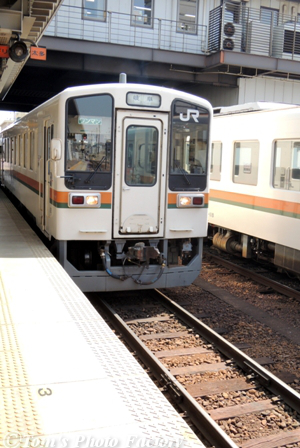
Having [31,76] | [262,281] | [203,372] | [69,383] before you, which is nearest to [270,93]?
[31,76]

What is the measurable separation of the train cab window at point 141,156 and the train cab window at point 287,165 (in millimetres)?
2909

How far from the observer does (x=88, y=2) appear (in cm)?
1631

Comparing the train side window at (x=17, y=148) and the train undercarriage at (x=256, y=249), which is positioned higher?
the train side window at (x=17, y=148)

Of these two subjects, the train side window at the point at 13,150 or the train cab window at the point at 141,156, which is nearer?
the train cab window at the point at 141,156

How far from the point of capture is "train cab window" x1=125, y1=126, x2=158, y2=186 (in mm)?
7164

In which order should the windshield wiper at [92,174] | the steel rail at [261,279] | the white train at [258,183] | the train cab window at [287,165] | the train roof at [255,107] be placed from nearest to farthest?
the windshield wiper at [92,174]
the steel rail at [261,279]
the train cab window at [287,165]
the white train at [258,183]
the train roof at [255,107]

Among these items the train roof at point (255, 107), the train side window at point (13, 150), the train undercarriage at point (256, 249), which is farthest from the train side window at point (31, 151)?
the train undercarriage at point (256, 249)

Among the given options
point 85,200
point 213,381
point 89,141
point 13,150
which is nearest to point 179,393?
point 213,381

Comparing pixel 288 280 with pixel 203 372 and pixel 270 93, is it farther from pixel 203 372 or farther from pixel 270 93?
pixel 270 93

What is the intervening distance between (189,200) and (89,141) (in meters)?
1.71

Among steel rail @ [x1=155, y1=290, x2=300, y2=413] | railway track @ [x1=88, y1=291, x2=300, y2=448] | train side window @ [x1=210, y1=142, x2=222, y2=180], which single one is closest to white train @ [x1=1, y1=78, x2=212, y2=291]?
railway track @ [x1=88, y1=291, x2=300, y2=448]

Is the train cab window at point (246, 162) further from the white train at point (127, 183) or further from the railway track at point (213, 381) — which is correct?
the railway track at point (213, 381)

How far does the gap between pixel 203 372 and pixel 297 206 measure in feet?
14.2

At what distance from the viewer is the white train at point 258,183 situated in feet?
29.4
